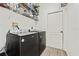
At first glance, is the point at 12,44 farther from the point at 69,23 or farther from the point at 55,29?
the point at 69,23

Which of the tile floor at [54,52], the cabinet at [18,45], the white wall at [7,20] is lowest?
the tile floor at [54,52]

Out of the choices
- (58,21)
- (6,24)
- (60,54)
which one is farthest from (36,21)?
(60,54)

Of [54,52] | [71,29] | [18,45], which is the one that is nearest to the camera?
[18,45]

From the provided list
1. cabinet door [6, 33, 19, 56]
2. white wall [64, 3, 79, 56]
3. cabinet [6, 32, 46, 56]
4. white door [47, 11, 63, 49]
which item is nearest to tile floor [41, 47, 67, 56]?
white door [47, 11, 63, 49]

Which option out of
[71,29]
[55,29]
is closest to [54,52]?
[55,29]

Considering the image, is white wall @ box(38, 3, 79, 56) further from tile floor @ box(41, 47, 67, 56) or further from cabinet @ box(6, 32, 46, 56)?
cabinet @ box(6, 32, 46, 56)

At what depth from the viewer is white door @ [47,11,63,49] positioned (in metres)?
1.49

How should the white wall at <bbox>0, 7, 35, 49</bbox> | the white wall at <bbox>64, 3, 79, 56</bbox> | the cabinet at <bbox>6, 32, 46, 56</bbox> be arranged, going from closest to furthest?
the cabinet at <bbox>6, 32, 46, 56</bbox> < the white wall at <bbox>0, 7, 35, 49</bbox> < the white wall at <bbox>64, 3, 79, 56</bbox>

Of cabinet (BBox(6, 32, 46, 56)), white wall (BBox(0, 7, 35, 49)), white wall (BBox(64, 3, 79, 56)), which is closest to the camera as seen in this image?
cabinet (BBox(6, 32, 46, 56))

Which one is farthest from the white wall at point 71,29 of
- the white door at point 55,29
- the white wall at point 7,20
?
the white wall at point 7,20

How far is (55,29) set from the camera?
1.51 metres

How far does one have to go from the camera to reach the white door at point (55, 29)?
149 centimetres

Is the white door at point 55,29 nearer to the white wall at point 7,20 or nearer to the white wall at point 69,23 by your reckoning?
the white wall at point 69,23

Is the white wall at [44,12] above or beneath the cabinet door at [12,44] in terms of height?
above
